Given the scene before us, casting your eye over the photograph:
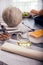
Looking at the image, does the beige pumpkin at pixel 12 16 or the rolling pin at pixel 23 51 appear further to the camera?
the beige pumpkin at pixel 12 16

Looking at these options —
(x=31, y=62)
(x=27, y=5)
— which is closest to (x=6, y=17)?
(x=31, y=62)

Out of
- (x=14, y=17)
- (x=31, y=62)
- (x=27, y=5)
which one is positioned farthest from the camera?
(x=27, y=5)

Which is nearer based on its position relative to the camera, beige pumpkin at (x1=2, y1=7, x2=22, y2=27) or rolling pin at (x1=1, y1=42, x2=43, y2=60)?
rolling pin at (x1=1, y1=42, x2=43, y2=60)

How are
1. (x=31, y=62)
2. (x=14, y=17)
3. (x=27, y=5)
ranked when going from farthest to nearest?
(x=27, y=5) < (x=14, y=17) < (x=31, y=62)

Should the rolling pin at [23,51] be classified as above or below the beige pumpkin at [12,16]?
below

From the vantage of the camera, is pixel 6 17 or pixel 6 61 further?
pixel 6 17

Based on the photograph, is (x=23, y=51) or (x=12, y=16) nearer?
(x=23, y=51)

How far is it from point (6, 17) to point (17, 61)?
44 centimetres

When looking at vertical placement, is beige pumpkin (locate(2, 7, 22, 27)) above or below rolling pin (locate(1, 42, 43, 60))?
above

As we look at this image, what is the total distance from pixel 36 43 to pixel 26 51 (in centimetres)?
8

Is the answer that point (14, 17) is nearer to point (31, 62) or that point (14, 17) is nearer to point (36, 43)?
point (36, 43)

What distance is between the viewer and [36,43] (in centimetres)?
55

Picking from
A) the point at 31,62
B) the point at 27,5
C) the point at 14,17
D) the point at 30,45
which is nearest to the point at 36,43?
A: the point at 30,45

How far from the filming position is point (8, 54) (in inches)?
19.2
